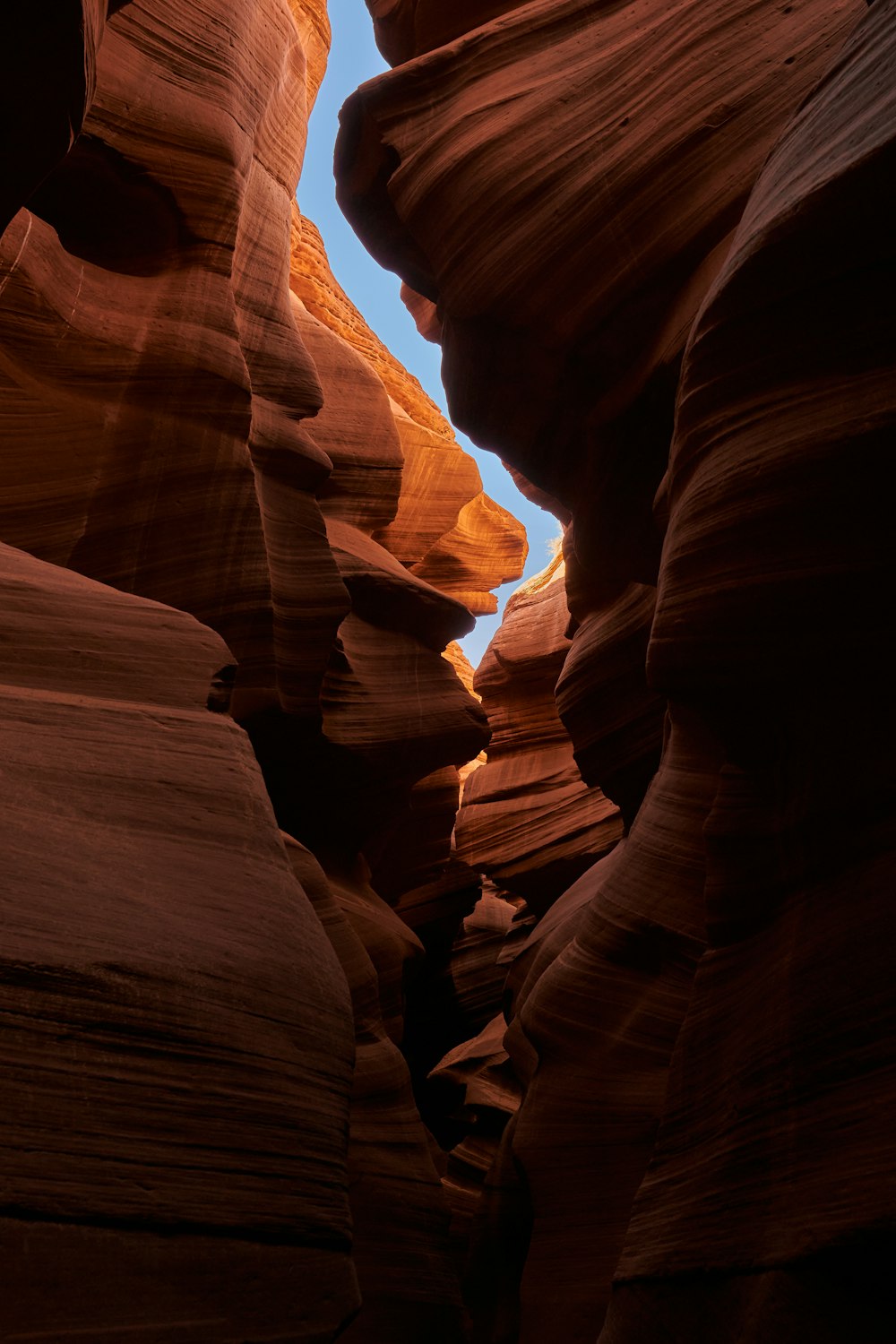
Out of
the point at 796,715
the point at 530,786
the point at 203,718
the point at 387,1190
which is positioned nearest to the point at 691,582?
the point at 796,715

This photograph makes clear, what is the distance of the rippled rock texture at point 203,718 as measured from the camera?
2.63 m

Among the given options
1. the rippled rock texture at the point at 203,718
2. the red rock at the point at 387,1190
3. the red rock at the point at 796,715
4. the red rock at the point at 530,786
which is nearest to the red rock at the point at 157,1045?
the rippled rock texture at the point at 203,718

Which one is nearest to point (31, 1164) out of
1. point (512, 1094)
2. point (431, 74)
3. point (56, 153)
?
point (56, 153)

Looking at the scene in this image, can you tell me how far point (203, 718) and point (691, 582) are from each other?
5.87 feet

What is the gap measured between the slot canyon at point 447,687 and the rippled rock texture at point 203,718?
0.07 feet

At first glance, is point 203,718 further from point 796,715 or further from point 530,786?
point 530,786

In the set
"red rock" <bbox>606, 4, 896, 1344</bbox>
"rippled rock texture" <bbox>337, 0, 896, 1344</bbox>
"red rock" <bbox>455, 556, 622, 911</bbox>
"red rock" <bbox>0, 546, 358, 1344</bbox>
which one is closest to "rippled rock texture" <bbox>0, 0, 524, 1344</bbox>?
"red rock" <bbox>0, 546, 358, 1344</bbox>

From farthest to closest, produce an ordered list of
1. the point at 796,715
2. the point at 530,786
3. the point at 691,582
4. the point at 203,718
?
1. the point at 530,786
2. the point at 203,718
3. the point at 796,715
4. the point at 691,582

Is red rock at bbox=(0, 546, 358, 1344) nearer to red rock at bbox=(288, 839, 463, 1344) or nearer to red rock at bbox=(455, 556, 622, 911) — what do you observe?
red rock at bbox=(288, 839, 463, 1344)

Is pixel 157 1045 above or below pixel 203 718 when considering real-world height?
below

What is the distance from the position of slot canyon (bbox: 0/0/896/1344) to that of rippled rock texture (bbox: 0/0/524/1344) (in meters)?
0.02

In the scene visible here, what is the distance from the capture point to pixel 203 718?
13.5 feet

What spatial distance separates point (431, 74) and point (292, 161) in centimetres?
293

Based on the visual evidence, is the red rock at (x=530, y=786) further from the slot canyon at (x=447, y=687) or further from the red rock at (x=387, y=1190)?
the red rock at (x=387, y=1190)
